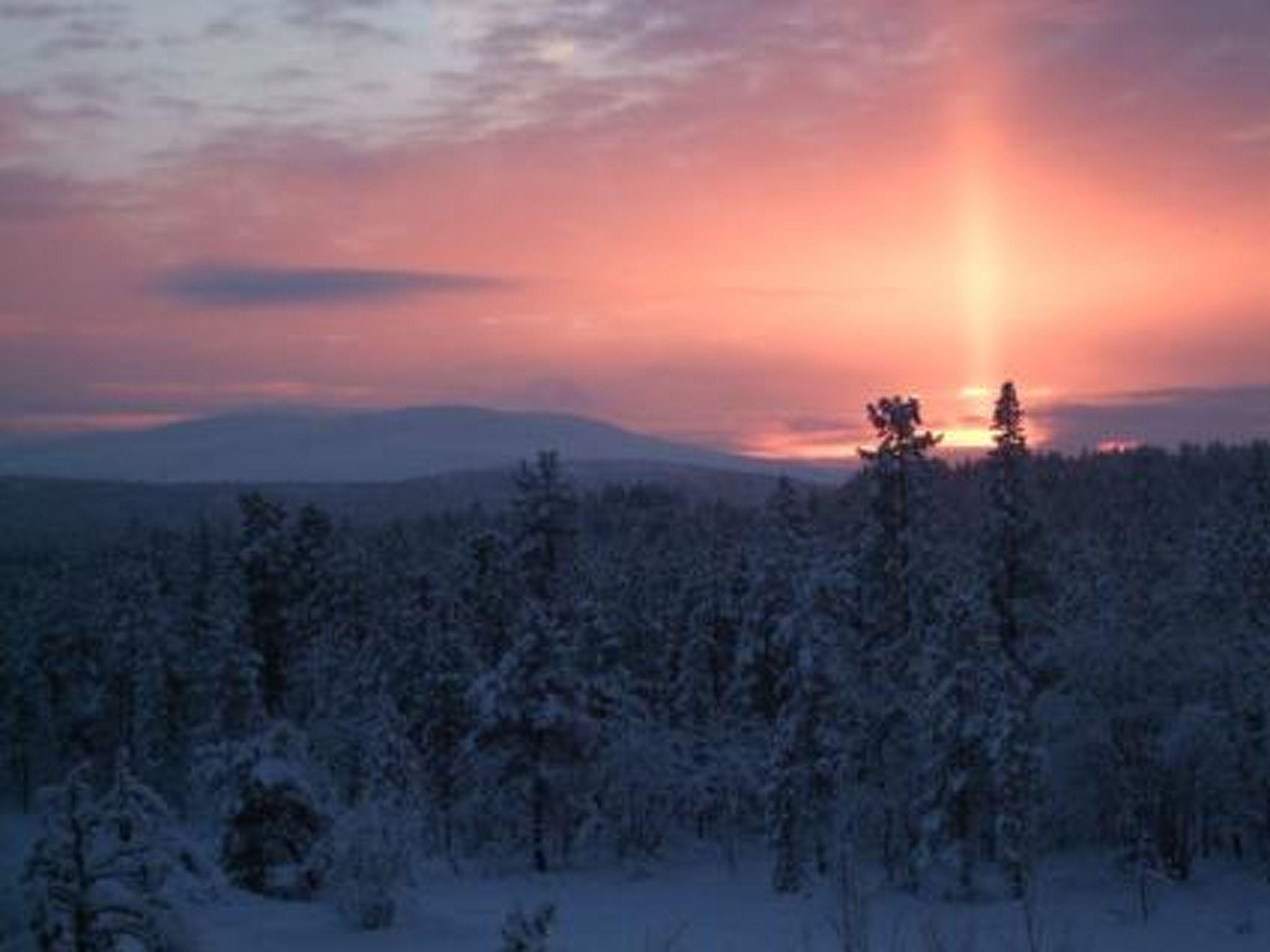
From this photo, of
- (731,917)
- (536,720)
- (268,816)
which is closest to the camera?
(268,816)

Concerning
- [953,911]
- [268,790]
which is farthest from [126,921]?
[953,911]

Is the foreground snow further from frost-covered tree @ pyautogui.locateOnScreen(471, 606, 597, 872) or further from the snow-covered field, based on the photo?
A: frost-covered tree @ pyautogui.locateOnScreen(471, 606, 597, 872)

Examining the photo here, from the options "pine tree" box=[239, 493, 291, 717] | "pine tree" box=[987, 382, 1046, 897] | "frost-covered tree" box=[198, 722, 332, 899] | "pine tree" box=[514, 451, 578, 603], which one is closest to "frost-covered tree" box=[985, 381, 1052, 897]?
"pine tree" box=[987, 382, 1046, 897]

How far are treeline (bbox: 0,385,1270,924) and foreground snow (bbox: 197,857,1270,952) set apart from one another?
144cm

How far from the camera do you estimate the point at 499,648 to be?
63.5m

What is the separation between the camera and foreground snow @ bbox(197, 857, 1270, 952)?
3325 cm

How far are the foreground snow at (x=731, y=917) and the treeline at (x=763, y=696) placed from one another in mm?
1435

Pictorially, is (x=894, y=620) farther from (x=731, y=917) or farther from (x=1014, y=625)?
(x=731, y=917)

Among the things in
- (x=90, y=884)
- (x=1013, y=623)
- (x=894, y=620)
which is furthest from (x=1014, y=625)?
(x=90, y=884)

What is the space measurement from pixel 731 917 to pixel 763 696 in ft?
44.1

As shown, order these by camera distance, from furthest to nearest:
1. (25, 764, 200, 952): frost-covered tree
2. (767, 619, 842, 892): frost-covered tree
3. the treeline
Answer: (767, 619, 842, 892): frost-covered tree < the treeline < (25, 764, 200, 952): frost-covered tree

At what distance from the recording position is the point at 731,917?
45750mm

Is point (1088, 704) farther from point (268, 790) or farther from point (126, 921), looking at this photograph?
point (126, 921)

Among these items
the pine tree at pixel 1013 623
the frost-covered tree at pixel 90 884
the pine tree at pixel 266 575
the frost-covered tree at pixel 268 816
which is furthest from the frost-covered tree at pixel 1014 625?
the frost-covered tree at pixel 90 884
